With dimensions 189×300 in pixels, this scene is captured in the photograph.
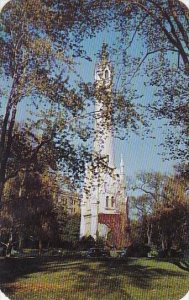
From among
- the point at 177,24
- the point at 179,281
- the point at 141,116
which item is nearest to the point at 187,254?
the point at 179,281

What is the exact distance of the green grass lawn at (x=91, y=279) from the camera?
6.03 ft

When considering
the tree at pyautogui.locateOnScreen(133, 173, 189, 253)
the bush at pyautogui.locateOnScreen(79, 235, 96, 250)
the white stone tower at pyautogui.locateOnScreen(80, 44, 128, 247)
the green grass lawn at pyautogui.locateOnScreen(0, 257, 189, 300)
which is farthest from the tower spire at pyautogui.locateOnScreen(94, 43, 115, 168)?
the green grass lawn at pyautogui.locateOnScreen(0, 257, 189, 300)

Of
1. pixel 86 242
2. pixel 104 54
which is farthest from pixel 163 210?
pixel 104 54

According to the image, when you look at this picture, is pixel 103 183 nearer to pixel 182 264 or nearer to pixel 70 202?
pixel 70 202

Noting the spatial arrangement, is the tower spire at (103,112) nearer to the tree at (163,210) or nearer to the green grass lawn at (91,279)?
the tree at (163,210)

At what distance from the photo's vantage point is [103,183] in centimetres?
196

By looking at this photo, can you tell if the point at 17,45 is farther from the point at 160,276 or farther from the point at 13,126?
the point at 160,276

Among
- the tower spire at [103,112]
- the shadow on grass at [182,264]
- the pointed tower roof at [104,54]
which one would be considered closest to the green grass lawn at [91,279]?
the shadow on grass at [182,264]

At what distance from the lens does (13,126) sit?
201 cm

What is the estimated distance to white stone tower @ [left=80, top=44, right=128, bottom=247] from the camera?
1.92 m

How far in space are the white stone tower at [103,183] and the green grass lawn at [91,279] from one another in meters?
0.13

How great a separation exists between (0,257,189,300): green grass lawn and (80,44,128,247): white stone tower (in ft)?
0.44

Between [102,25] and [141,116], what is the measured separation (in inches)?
19.5

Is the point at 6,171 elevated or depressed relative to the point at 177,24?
depressed
